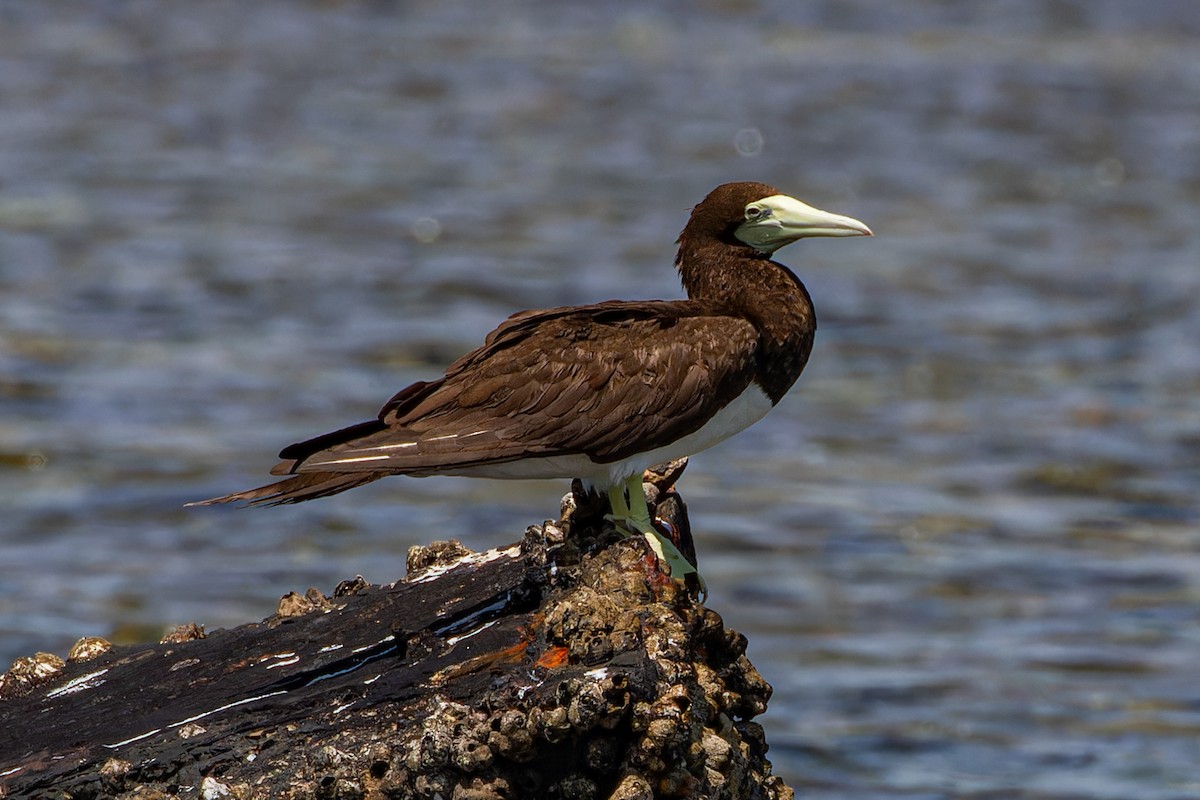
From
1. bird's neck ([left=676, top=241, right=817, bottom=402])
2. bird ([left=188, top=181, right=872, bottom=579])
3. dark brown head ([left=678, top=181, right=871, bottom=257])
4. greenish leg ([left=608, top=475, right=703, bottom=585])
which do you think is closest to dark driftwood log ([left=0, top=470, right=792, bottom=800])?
greenish leg ([left=608, top=475, right=703, bottom=585])

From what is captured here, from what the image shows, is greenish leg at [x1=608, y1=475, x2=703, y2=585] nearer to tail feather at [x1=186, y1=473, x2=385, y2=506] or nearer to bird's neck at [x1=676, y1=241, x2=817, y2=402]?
bird's neck at [x1=676, y1=241, x2=817, y2=402]

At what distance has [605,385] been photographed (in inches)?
260

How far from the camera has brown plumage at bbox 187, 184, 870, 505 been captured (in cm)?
627

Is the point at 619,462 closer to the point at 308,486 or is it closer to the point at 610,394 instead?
the point at 610,394

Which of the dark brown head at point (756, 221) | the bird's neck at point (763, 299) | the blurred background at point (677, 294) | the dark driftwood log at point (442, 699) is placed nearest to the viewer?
the dark driftwood log at point (442, 699)

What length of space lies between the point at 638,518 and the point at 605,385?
0.47m

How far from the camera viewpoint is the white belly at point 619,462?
652cm

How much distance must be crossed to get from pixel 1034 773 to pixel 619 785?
17.3 feet

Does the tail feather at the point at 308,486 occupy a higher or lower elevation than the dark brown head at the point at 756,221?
lower

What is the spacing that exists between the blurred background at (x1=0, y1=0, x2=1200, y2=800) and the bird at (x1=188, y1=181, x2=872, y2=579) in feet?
13.0

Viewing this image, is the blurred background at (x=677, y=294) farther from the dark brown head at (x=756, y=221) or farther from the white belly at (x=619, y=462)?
the dark brown head at (x=756, y=221)

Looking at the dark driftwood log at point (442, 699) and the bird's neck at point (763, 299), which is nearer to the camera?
the dark driftwood log at point (442, 699)

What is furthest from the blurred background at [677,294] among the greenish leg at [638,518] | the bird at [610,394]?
the bird at [610,394]

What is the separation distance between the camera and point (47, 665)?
267 inches
